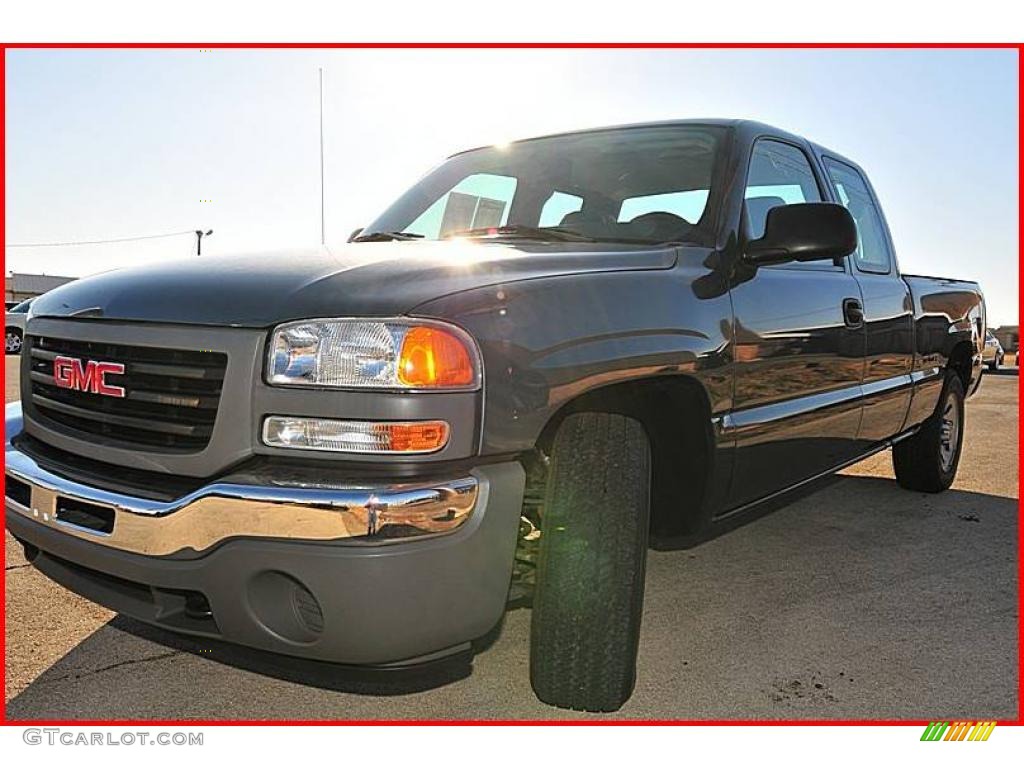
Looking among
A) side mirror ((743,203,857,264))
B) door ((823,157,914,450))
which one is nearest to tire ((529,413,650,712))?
side mirror ((743,203,857,264))

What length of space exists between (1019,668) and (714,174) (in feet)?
6.25

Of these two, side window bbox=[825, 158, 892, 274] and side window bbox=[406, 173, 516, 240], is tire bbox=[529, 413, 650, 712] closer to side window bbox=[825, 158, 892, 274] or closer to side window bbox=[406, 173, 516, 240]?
side window bbox=[406, 173, 516, 240]

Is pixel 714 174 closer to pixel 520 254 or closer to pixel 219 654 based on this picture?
pixel 520 254

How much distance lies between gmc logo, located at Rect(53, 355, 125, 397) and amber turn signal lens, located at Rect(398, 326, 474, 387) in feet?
2.55

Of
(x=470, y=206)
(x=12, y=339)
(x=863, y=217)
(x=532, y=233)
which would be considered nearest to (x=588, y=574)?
(x=532, y=233)

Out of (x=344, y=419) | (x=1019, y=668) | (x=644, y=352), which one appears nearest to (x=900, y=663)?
(x=1019, y=668)

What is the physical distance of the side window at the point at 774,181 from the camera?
349 cm

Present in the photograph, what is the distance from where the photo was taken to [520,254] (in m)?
2.68

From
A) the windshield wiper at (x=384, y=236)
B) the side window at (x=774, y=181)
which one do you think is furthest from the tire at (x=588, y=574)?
the windshield wiper at (x=384, y=236)

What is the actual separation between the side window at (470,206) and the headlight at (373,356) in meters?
1.65

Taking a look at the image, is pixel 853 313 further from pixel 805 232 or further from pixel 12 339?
pixel 12 339

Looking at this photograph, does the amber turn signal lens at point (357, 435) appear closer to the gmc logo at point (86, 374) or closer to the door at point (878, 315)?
the gmc logo at point (86, 374)

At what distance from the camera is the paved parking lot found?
269 cm
